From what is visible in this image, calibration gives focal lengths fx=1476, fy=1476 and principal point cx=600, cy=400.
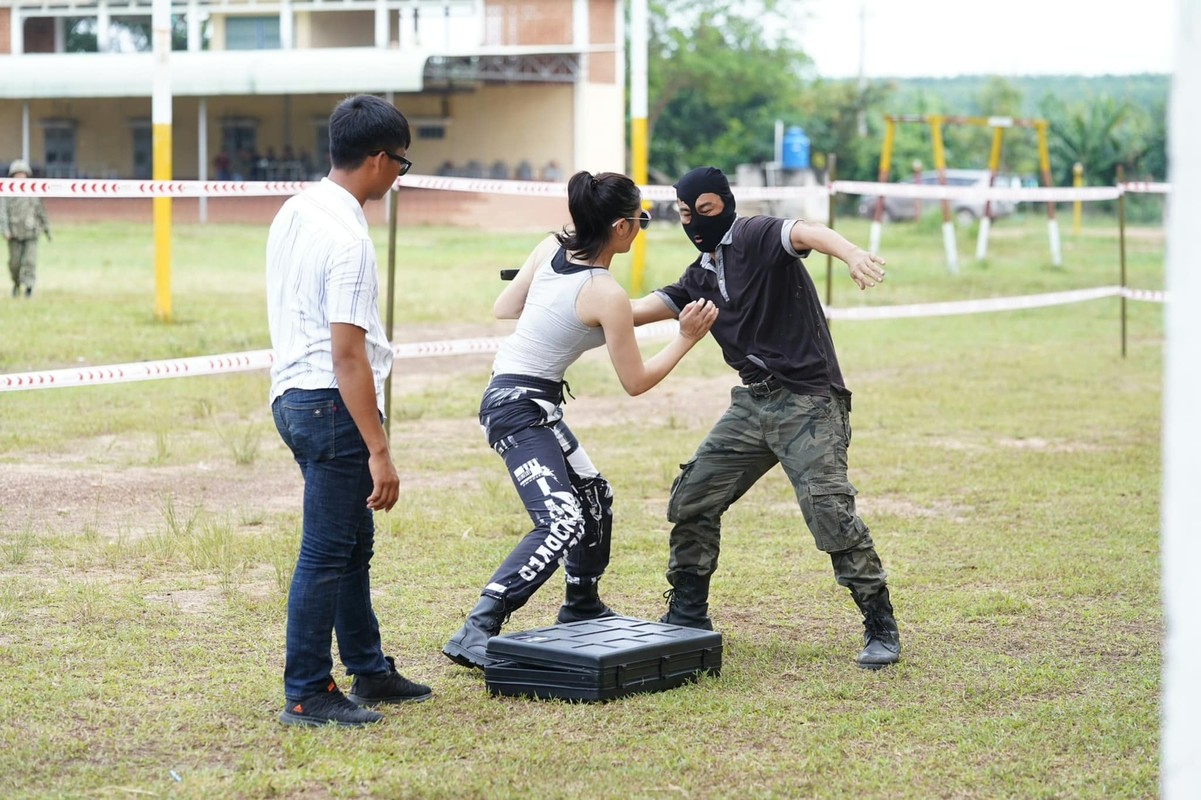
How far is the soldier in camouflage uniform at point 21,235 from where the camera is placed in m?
Result: 18.4

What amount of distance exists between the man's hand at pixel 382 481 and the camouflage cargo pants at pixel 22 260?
51.0 feet

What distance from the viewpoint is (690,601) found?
5.68m

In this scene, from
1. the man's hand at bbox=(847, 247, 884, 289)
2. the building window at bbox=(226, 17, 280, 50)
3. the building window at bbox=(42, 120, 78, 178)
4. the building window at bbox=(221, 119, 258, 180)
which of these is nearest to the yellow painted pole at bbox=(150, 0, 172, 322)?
the man's hand at bbox=(847, 247, 884, 289)

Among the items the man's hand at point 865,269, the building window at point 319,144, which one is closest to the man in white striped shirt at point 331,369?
the man's hand at point 865,269

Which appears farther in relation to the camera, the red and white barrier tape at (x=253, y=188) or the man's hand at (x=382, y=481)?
the red and white barrier tape at (x=253, y=188)

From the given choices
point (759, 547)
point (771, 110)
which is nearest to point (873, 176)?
point (771, 110)

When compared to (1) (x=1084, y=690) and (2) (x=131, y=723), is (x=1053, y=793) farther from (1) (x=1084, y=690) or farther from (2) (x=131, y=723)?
(2) (x=131, y=723)

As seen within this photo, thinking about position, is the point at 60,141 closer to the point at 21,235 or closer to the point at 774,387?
the point at 21,235

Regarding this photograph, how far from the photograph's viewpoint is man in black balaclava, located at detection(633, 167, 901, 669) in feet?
17.5

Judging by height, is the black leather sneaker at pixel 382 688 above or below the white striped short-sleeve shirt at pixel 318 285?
below

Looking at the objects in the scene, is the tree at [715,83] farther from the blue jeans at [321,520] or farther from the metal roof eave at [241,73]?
the blue jeans at [321,520]

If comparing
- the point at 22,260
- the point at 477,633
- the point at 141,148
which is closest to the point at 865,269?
the point at 477,633

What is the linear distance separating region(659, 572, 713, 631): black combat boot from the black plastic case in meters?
0.45

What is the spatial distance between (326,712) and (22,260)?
15.7 meters
